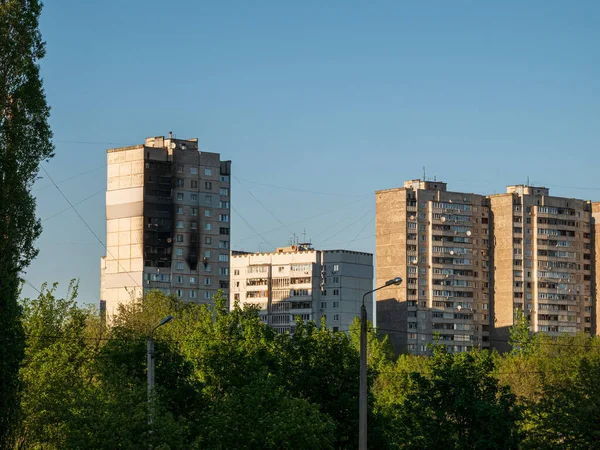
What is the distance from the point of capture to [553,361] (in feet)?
404

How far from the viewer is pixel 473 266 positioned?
632 feet

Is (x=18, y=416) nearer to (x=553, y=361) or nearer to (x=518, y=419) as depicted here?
(x=518, y=419)

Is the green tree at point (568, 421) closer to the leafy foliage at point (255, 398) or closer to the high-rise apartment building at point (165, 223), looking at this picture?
the leafy foliage at point (255, 398)

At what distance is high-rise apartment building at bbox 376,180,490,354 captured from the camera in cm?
18700

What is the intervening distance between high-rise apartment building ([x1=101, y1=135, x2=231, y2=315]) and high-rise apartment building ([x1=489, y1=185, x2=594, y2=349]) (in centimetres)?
4777

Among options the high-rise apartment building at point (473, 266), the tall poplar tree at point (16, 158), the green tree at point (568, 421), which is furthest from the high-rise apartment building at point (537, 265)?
the tall poplar tree at point (16, 158)

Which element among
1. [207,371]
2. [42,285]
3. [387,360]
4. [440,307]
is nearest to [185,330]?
[42,285]

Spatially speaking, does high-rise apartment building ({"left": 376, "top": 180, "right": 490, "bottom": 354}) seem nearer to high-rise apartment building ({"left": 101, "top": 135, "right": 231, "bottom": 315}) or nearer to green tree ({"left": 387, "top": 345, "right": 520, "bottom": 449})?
high-rise apartment building ({"left": 101, "top": 135, "right": 231, "bottom": 315})

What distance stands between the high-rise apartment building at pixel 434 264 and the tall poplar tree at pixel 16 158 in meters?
133

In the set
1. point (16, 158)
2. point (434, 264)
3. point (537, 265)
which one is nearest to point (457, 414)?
point (16, 158)

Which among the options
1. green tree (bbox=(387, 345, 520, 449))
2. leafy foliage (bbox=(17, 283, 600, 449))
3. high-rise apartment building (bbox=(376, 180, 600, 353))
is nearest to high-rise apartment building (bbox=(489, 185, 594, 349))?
high-rise apartment building (bbox=(376, 180, 600, 353))

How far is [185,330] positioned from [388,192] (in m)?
95.1

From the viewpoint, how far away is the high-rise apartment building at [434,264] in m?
187

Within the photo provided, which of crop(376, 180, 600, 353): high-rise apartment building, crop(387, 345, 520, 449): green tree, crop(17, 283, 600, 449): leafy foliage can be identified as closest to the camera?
crop(17, 283, 600, 449): leafy foliage
